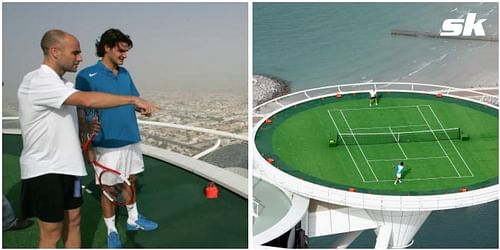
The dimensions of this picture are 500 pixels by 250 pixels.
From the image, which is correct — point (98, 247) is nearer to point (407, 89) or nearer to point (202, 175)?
point (202, 175)

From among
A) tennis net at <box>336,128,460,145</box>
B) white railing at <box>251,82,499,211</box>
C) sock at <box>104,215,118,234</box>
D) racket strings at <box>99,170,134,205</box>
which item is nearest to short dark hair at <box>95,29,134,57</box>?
racket strings at <box>99,170,134,205</box>

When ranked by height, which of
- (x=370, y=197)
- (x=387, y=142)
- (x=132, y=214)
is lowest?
(x=370, y=197)

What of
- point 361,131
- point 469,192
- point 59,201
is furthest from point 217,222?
point 361,131

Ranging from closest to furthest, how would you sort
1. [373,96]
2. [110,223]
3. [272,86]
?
[110,223]
[373,96]
[272,86]

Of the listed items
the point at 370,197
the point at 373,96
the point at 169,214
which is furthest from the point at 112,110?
the point at 373,96

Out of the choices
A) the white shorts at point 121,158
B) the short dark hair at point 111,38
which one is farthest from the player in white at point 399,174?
the short dark hair at point 111,38

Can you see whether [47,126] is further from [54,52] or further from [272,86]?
[272,86]

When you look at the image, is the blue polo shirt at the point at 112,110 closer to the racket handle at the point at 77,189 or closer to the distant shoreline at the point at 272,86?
the racket handle at the point at 77,189
